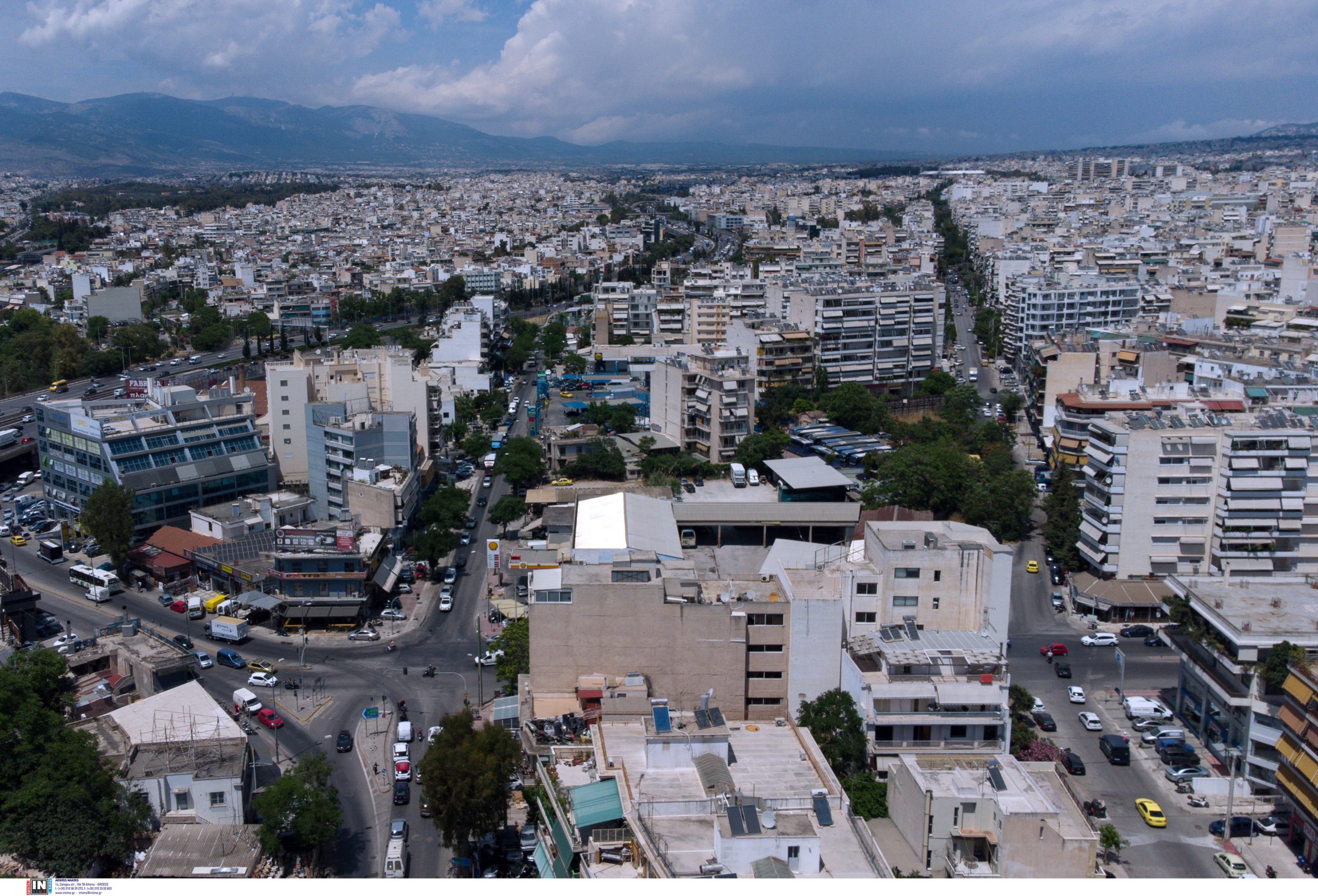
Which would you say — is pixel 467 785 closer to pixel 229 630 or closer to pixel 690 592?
pixel 690 592

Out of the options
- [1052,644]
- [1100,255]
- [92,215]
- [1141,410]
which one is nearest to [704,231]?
[1100,255]

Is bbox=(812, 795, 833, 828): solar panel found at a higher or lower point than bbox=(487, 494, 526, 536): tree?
higher

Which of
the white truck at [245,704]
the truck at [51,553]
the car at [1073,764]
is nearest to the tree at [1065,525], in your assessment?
the car at [1073,764]

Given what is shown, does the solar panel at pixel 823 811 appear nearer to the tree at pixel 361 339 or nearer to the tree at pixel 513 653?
the tree at pixel 513 653

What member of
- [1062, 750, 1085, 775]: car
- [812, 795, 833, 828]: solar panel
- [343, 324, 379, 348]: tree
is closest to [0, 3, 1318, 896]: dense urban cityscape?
[812, 795, 833, 828]: solar panel

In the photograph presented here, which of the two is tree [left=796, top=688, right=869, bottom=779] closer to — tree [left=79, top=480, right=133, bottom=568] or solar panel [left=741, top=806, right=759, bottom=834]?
solar panel [left=741, top=806, right=759, bottom=834]

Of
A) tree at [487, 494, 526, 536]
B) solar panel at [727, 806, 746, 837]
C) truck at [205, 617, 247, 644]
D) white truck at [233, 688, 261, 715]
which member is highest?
solar panel at [727, 806, 746, 837]
